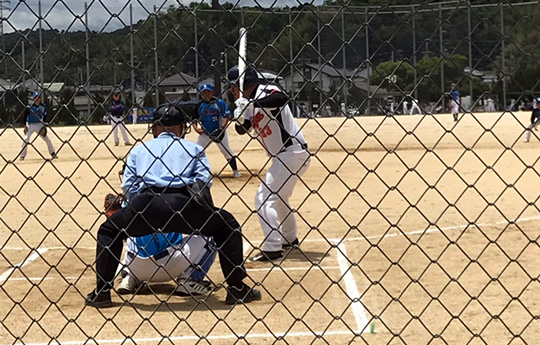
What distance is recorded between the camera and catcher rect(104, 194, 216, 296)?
7.48 meters

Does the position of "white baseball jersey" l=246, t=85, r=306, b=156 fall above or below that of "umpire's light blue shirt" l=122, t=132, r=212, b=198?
below

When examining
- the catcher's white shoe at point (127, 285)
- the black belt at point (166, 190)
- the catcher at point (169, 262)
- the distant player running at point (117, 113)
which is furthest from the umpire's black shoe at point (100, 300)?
the distant player running at point (117, 113)

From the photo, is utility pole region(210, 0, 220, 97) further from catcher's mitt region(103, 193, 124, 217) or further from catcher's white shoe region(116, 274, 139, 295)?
catcher's white shoe region(116, 274, 139, 295)

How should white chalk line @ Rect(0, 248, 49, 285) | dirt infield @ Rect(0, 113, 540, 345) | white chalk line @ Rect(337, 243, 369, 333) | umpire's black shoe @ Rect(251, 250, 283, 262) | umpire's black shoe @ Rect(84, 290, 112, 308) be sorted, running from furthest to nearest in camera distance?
umpire's black shoe @ Rect(251, 250, 283, 262)
white chalk line @ Rect(0, 248, 49, 285)
umpire's black shoe @ Rect(84, 290, 112, 308)
white chalk line @ Rect(337, 243, 369, 333)
dirt infield @ Rect(0, 113, 540, 345)

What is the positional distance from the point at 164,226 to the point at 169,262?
3.18 ft

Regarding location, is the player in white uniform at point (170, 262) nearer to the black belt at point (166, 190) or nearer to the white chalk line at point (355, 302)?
the black belt at point (166, 190)

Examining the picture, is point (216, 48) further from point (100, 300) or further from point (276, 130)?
point (276, 130)

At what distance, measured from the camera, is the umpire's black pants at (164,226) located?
6.68 m

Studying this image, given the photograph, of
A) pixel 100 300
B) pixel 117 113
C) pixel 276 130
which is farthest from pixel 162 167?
pixel 117 113

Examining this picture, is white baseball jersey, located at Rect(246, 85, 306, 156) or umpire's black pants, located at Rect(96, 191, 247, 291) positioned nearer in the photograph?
umpire's black pants, located at Rect(96, 191, 247, 291)

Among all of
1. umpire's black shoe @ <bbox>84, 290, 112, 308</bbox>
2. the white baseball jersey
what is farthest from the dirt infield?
the white baseball jersey

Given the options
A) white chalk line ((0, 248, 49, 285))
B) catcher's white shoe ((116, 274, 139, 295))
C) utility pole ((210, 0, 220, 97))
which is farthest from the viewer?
white chalk line ((0, 248, 49, 285))

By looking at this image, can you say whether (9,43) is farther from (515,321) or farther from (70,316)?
(515,321)

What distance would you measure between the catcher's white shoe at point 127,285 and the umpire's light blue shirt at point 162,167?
1103 mm
